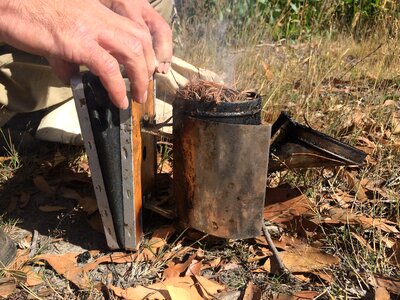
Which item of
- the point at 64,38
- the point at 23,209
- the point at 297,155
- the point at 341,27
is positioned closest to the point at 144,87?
the point at 64,38

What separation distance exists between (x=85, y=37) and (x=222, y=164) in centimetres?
56

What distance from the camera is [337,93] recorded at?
309 centimetres

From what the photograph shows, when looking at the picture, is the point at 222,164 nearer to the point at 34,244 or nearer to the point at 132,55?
the point at 132,55

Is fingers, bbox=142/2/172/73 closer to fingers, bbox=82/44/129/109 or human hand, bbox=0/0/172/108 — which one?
human hand, bbox=0/0/172/108

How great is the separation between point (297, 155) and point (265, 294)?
484 millimetres

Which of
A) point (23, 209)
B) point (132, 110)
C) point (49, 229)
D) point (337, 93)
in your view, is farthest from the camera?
point (337, 93)

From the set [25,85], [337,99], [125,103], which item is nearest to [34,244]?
[125,103]

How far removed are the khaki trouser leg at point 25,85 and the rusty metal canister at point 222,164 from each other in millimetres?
1141

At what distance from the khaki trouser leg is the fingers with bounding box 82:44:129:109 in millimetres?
1089

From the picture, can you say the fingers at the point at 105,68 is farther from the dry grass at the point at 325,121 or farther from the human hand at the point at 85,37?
the dry grass at the point at 325,121

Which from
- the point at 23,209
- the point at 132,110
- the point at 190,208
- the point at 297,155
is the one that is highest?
the point at 132,110

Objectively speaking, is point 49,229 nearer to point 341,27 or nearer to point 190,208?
point 190,208

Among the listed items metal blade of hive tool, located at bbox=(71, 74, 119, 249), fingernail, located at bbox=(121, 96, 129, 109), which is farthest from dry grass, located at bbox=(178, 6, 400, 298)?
fingernail, located at bbox=(121, 96, 129, 109)

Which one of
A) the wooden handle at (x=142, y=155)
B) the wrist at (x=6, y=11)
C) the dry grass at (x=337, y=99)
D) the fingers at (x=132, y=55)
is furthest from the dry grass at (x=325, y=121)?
the wrist at (x=6, y=11)
